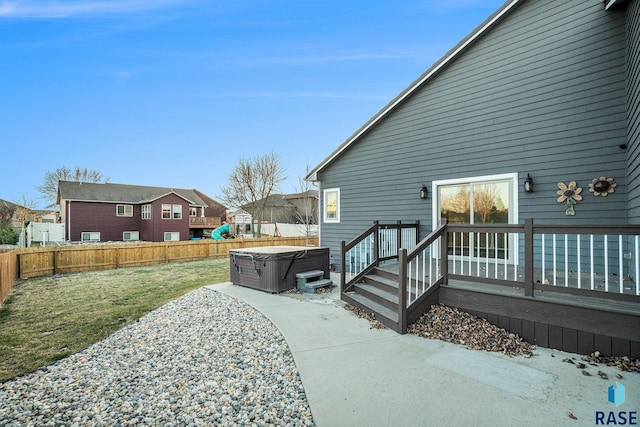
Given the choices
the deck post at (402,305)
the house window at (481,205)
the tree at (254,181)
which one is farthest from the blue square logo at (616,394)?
the tree at (254,181)

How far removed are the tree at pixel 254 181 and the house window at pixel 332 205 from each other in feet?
48.5

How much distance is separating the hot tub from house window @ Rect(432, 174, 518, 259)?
10.4 ft

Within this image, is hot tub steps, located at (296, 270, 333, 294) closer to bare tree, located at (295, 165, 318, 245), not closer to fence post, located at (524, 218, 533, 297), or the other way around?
fence post, located at (524, 218, 533, 297)

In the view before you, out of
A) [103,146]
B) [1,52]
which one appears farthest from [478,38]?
[103,146]

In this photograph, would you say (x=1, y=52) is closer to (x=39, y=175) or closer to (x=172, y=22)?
(x=172, y=22)

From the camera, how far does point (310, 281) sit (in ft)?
24.4

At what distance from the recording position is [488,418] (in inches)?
Result: 90.7

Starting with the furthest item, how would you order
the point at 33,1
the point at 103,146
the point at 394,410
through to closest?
the point at 103,146
the point at 33,1
the point at 394,410

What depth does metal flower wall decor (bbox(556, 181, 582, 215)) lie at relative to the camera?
548cm

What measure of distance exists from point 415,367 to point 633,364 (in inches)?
86.5

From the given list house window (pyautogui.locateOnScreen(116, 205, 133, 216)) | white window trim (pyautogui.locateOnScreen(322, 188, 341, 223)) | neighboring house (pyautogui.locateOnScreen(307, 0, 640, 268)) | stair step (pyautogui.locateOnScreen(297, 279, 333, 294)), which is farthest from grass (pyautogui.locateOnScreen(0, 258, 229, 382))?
house window (pyautogui.locateOnScreen(116, 205, 133, 216))

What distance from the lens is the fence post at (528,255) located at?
145 inches

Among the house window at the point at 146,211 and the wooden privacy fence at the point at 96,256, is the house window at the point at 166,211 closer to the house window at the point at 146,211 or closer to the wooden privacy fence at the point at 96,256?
the house window at the point at 146,211

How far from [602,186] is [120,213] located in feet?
104
